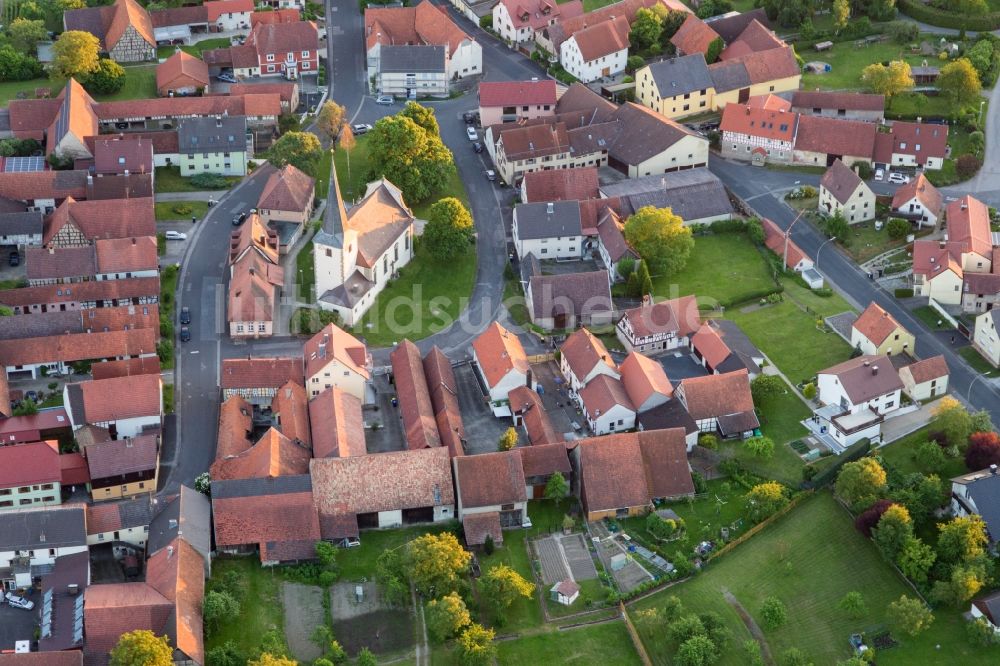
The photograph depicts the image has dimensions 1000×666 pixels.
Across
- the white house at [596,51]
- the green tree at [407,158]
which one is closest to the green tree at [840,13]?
the white house at [596,51]

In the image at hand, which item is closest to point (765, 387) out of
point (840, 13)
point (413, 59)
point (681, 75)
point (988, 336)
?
point (988, 336)

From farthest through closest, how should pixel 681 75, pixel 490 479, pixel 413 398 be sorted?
pixel 681 75 < pixel 413 398 < pixel 490 479

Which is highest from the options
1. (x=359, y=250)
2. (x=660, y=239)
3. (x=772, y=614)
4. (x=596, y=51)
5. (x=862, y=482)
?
(x=596, y=51)

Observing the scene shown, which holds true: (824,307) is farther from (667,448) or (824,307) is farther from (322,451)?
(322,451)

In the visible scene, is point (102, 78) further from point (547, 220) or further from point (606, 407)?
point (606, 407)

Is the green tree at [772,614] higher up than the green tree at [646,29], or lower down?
lower down

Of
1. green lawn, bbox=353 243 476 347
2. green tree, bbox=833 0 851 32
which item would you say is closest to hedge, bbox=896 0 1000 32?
green tree, bbox=833 0 851 32

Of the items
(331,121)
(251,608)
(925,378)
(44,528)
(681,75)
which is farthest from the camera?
(681,75)

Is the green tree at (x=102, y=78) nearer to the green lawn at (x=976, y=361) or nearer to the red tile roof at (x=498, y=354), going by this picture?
the red tile roof at (x=498, y=354)
